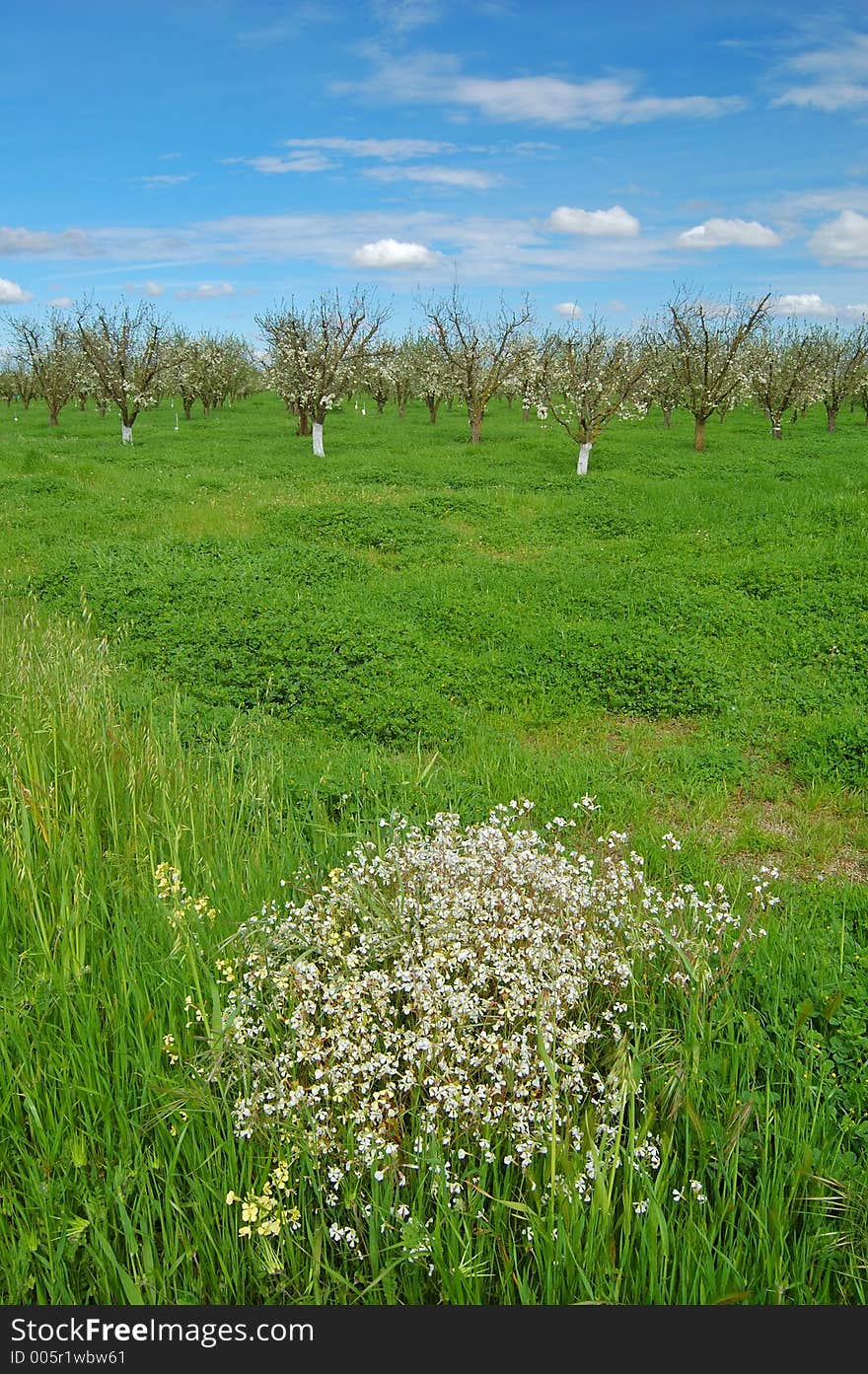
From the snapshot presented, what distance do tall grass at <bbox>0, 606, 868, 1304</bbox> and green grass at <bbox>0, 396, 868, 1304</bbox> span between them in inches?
0.7

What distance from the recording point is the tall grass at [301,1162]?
2.86 meters

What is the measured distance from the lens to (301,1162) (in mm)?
3166

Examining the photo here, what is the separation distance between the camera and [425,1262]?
2869mm

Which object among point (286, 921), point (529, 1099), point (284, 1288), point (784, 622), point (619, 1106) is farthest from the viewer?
point (784, 622)

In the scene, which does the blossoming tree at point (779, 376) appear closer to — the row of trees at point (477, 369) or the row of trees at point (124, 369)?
the row of trees at point (477, 369)

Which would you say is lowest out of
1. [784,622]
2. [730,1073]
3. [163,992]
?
[730,1073]

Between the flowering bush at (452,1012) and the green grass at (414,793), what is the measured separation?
0.58 feet

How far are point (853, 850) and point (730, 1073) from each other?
12.6 feet

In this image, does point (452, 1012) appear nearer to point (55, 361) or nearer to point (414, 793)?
point (414, 793)

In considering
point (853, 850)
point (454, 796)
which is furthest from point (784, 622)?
point (454, 796)

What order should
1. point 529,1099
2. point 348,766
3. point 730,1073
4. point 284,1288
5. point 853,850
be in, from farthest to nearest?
point 348,766 < point 853,850 < point 730,1073 < point 529,1099 < point 284,1288

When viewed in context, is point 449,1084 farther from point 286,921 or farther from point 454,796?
point 454,796

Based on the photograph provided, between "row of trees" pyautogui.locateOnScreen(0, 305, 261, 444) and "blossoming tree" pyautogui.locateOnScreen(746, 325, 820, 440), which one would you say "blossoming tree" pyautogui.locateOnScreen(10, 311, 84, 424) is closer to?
"row of trees" pyautogui.locateOnScreen(0, 305, 261, 444)

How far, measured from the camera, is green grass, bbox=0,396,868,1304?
9.75ft
